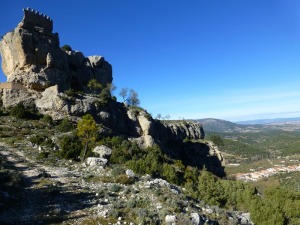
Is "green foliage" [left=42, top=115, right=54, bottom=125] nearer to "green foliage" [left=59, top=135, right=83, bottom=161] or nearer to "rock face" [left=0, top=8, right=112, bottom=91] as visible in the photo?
"rock face" [left=0, top=8, right=112, bottom=91]

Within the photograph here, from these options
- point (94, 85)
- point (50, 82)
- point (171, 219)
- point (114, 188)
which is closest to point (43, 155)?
point (114, 188)

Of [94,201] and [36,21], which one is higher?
[36,21]

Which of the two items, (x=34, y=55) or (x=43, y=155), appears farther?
(x=34, y=55)

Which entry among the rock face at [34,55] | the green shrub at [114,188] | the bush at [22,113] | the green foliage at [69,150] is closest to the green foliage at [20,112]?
the bush at [22,113]

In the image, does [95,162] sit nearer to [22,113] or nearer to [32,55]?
[22,113]

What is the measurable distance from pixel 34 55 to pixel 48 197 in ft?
166

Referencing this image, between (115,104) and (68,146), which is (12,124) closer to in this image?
(68,146)

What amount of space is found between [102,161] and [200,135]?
99.9m

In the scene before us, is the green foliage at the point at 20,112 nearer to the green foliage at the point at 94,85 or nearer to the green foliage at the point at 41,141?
the green foliage at the point at 41,141

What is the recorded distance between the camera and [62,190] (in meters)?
22.4

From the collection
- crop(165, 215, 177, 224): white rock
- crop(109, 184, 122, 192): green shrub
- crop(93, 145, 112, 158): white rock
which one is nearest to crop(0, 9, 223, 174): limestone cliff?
crop(93, 145, 112, 158): white rock

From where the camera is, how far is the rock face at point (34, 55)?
61375 mm

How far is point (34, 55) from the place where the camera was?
63.4 meters

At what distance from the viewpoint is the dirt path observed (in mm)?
17375
